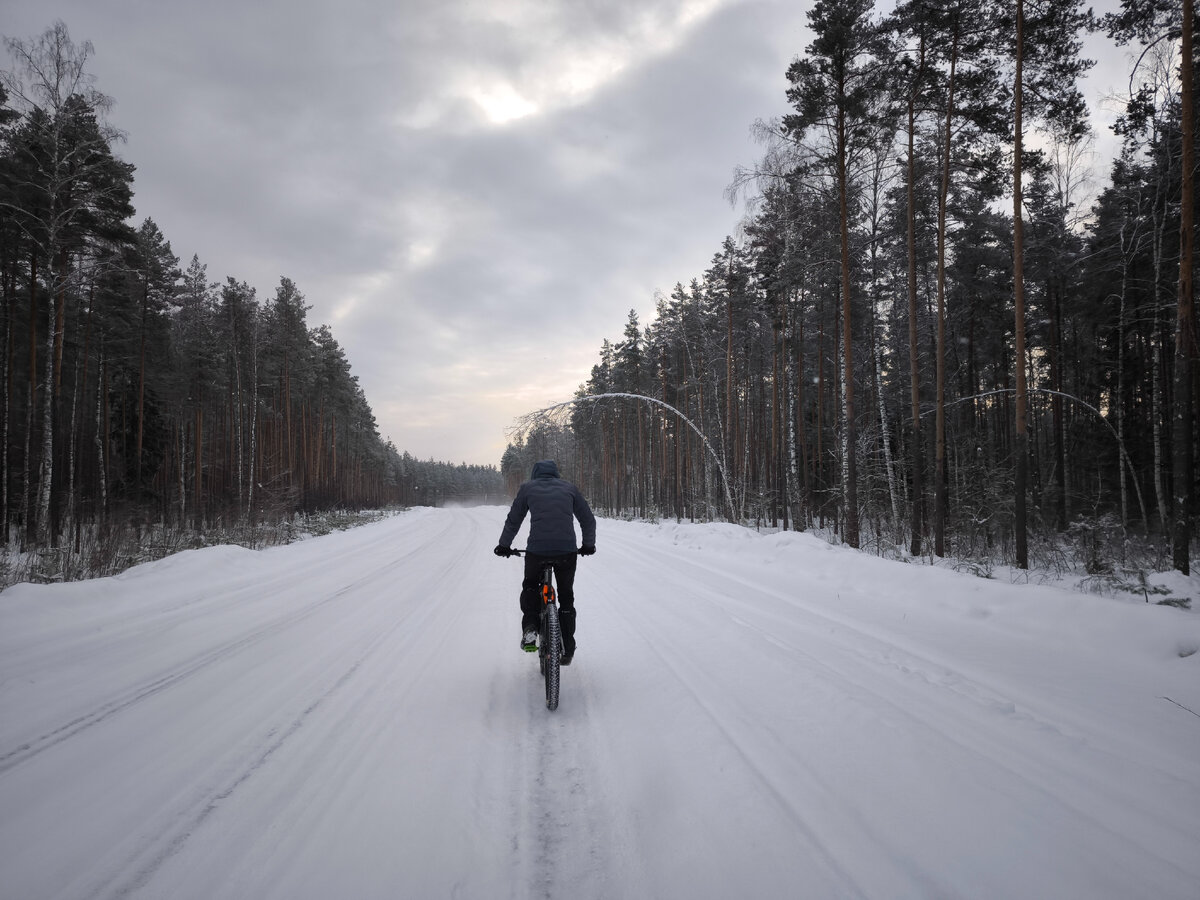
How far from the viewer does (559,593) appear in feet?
15.0

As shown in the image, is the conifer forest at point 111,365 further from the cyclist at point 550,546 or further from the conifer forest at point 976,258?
the conifer forest at point 976,258

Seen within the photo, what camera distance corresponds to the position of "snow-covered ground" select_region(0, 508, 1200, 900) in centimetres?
214

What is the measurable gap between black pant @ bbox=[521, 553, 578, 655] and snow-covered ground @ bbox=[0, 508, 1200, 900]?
0.52 meters

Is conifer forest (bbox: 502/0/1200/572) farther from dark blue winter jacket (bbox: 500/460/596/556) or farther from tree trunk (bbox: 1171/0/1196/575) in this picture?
dark blue winter jacket (bbox: 500/460/596/556)

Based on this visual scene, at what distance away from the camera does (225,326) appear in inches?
1120

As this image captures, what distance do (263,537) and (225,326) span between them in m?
17.7

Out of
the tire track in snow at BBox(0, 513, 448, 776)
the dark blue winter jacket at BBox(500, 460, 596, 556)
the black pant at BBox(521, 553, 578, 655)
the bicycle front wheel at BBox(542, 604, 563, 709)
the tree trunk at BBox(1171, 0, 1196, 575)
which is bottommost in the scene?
the tire track in snow at BBox(0, 513, 448, 776)

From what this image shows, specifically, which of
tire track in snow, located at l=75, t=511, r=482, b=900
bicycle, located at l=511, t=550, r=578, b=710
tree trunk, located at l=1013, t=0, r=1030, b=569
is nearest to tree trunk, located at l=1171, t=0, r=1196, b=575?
tree trunk, located at l=1013, t=0, r=1030, b=569

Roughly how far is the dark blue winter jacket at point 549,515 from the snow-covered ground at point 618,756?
4.08ft

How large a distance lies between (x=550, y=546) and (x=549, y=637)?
0.83m

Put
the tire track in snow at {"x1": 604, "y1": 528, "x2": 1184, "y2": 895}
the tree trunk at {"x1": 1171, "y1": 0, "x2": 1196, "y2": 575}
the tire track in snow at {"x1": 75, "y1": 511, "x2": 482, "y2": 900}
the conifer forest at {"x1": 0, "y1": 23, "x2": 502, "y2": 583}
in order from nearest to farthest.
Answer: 1. the tire track in snow at {"x1": 75, "y1": 511, "x2": 482, "y2": 900}
2. the tire track in snow at {"x1": 604, "y1": 528, "x2": 1184, "y2": 895}
3. the tree trunk at {"x1": 1171, "y1": 0, "x2": 1196, "y2": 575}
4. the conifer forest at {"x1": 0, "y1": 23, "x2": 502, "y2": 583}

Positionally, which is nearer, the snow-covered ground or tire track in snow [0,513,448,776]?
the snow-covered ground

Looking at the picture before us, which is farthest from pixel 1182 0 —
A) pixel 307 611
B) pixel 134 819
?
pixel 307 611

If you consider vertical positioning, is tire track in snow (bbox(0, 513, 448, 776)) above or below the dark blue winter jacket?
below
